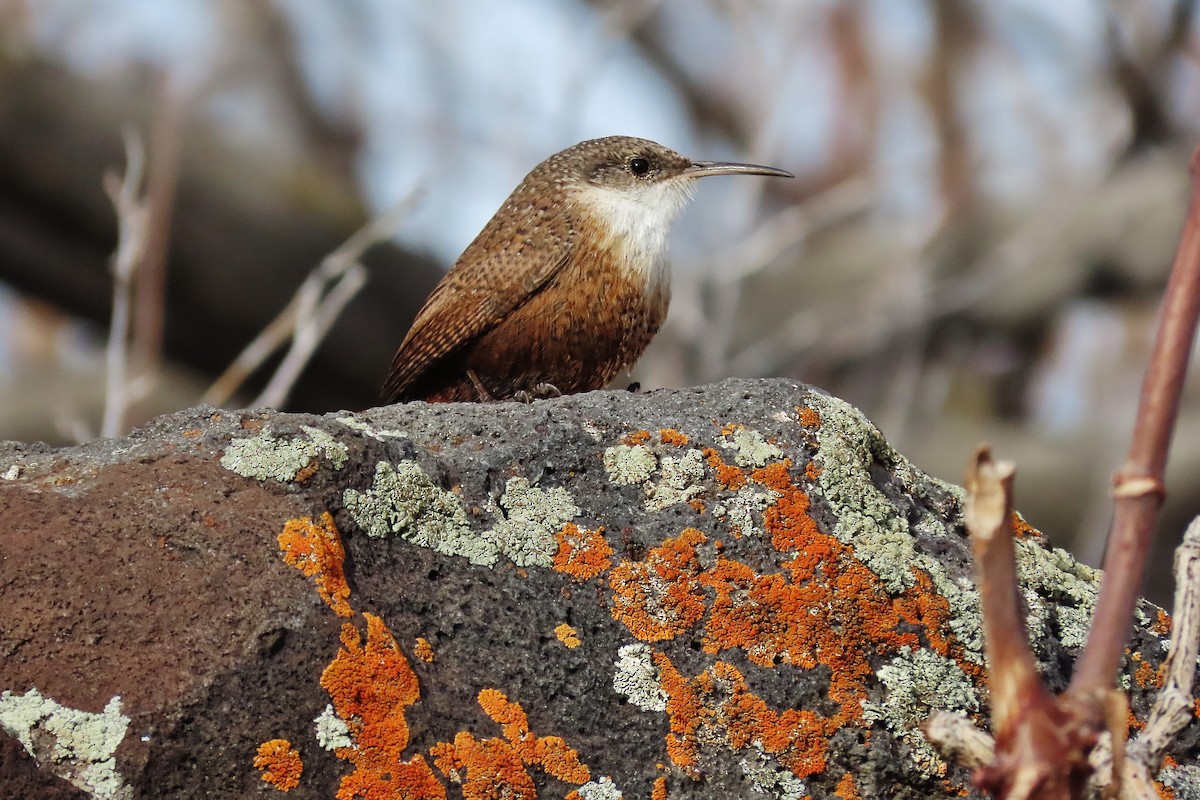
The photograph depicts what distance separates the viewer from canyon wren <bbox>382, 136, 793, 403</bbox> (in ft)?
12.2

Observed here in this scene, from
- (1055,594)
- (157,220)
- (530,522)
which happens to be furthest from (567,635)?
(157,220)

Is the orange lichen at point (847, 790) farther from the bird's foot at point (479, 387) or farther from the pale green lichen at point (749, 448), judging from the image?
the bird's foot at point (479, 387)

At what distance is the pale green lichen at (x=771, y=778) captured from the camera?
2.05 meters

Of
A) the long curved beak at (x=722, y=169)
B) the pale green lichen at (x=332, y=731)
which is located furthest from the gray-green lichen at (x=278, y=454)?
the long curved beak at (x=722, y=169)

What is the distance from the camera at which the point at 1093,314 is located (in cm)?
970

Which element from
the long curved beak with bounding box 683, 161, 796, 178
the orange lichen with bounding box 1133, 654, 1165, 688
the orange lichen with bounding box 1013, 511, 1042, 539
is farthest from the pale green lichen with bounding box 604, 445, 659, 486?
the long curved beak with bounding box 683, 161, 796, 178

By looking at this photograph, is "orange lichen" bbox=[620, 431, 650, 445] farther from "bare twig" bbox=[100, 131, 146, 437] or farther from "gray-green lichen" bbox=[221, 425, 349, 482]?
"bare twig" bbox=[100, 131, 146, 437]

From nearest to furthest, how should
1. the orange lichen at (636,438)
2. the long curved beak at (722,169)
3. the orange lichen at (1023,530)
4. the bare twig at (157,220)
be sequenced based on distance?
the orange lichen at (636,438) → the orange lichen at (1023,530) → the long curved beak at (722,169) → the bare twig at (157,220)

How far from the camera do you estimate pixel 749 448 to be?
2.42m

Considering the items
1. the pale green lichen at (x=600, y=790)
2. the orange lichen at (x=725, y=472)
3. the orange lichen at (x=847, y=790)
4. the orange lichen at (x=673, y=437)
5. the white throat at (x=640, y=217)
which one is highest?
the white throat at (x=640, y=217)

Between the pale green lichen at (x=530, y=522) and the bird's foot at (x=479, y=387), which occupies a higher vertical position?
the bird's foot at (x=479, y=387)

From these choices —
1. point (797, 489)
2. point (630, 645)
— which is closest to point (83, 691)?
point (630, 645)

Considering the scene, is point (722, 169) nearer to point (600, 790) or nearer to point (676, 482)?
point (676, 482)

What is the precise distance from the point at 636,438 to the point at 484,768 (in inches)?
27.6
